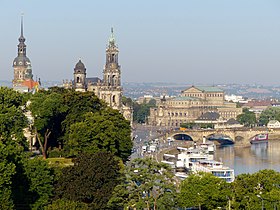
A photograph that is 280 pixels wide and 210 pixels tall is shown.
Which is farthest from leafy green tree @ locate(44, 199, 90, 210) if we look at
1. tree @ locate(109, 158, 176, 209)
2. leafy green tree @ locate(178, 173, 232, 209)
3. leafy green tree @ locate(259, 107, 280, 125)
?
leafy green tree @ locate(259, 107, 280, 125)

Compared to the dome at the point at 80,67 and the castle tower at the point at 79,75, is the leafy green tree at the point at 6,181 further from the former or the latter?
the dome at the point at 80,67

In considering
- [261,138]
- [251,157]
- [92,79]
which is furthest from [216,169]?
[261,138]

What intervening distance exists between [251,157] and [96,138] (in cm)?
4078

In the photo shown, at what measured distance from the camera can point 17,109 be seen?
4275 centimetres

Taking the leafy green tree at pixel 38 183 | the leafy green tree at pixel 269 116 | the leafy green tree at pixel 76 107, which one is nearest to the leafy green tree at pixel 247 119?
the leafy green tree at pixel 269 116

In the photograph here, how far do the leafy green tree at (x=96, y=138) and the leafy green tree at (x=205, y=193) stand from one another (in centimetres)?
766

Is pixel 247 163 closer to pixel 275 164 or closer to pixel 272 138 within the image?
pixel 275 164

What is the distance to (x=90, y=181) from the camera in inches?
1316

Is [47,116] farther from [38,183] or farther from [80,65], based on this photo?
[80,65]

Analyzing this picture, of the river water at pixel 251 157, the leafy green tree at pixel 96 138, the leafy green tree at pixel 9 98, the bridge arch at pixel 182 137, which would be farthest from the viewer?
the bridge arch at pixel 182 137

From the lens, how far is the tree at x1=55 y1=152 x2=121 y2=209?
32906 mm

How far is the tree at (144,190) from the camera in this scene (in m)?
31.2

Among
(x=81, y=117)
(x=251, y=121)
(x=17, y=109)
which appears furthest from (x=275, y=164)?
Answer: (x=251, y=121)

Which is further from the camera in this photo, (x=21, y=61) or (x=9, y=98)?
(x=21, y=61)
